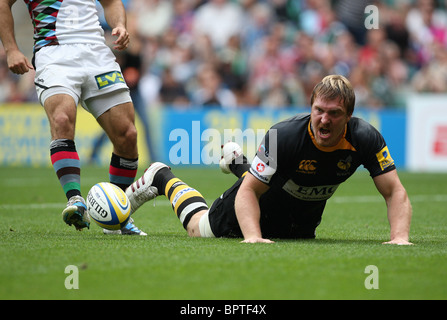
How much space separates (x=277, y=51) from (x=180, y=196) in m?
11.5

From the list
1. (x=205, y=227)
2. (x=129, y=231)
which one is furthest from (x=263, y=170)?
(x=129, y=231)

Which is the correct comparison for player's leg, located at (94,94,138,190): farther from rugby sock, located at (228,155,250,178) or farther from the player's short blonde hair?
the player's short blonde hair

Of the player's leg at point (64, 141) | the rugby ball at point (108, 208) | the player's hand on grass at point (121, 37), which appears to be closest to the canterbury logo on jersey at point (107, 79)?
the player's hand on grass at point (121, 37)

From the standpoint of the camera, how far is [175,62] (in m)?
16.7

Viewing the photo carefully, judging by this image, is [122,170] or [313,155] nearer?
[313,155]

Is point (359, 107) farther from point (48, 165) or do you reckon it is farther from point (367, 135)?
point (367, 135)

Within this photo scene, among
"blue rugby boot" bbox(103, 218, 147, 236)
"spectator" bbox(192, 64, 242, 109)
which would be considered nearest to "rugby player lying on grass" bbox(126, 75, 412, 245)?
"blue rugby boot" bbox(103, 218, 147, 236)

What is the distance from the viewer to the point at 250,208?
4.60m

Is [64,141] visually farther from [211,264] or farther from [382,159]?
[382,159]

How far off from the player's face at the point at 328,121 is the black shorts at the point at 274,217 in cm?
53

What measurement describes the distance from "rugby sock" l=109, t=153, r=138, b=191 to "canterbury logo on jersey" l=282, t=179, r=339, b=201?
143cm

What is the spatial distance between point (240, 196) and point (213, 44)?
1280cm

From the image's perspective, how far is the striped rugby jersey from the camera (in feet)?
17.8

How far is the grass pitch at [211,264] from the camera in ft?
10.5
